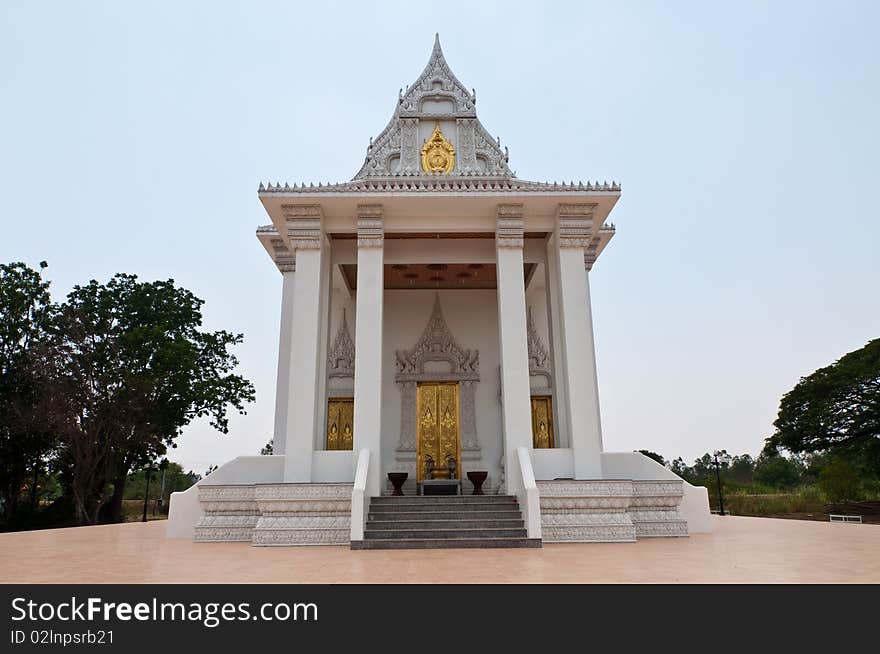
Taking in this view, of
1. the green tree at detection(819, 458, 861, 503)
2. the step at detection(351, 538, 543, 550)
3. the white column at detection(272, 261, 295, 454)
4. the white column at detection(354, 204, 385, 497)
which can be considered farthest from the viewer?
the green tree at detection(819, 458, 861, 503)

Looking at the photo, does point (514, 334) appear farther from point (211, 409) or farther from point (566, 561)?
point (211, 409)

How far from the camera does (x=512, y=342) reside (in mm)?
9500

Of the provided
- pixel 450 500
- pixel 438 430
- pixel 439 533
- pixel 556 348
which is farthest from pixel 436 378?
pixel 439 533

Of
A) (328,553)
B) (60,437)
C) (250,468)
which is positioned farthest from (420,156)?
(60,437)

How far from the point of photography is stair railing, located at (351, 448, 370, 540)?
743 cm

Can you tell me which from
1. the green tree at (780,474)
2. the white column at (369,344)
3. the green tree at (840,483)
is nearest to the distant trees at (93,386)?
the white column at (369,344)

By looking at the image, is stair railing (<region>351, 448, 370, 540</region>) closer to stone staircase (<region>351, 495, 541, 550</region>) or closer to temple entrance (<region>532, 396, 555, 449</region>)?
stone staircase (<region>351, 495, 541, 550</region>)

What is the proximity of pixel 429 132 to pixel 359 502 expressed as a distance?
357 inches

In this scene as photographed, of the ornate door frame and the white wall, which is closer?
the white wall

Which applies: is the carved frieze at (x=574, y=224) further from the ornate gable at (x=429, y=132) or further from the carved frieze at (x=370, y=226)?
the ornate gable at (x=429, y=132)

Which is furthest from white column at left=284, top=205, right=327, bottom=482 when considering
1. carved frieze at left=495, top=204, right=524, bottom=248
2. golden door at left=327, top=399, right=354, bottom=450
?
carved frieze at left=495, top=204, right=524, bottom=248

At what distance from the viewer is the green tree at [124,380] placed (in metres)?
15.6

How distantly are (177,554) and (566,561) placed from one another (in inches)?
164

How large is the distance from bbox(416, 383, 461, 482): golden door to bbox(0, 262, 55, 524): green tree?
938cm
